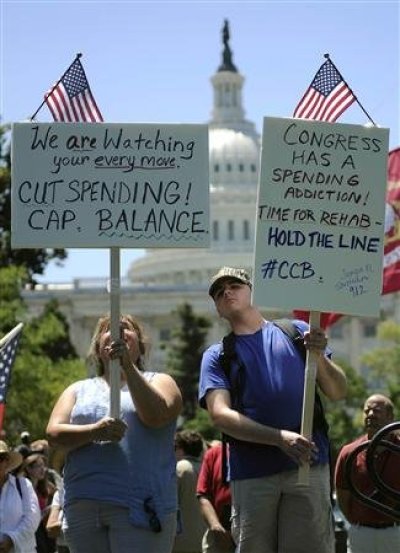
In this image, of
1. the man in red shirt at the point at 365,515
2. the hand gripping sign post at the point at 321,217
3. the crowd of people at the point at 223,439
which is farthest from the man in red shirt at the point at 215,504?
the hand gripping sign post at the point at 321,217

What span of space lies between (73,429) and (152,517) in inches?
19.5

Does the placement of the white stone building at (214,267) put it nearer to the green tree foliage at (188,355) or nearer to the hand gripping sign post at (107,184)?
the green tree foliage at (188,355)

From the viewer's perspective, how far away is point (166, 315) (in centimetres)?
13475

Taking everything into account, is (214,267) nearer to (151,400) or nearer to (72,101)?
(72,101)

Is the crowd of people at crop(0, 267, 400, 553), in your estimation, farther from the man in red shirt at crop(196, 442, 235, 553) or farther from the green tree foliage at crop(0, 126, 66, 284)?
the green tree foliage at crop(0, 126, 66, 284)

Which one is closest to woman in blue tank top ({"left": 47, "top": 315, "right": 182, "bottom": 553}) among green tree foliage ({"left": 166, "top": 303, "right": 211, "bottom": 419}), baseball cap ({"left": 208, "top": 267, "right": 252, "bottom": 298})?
baseball cap ({"left": 208, "top": 267, "right": 252, "bottom": 298})

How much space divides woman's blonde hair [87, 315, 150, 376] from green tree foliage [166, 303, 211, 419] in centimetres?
8551

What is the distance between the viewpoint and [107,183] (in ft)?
28.1

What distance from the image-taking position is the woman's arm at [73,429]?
26.4 ft

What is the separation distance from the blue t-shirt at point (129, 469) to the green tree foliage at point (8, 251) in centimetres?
3188

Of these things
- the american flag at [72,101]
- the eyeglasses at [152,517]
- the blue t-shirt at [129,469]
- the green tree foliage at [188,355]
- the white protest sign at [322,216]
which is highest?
the american flag at [72,101]

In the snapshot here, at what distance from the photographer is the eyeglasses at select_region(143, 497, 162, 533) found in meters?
8.12

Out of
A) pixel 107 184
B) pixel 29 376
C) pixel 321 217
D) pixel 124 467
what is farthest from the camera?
pixel 29 376

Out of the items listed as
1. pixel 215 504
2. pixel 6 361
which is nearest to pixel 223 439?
pixel 215 504
